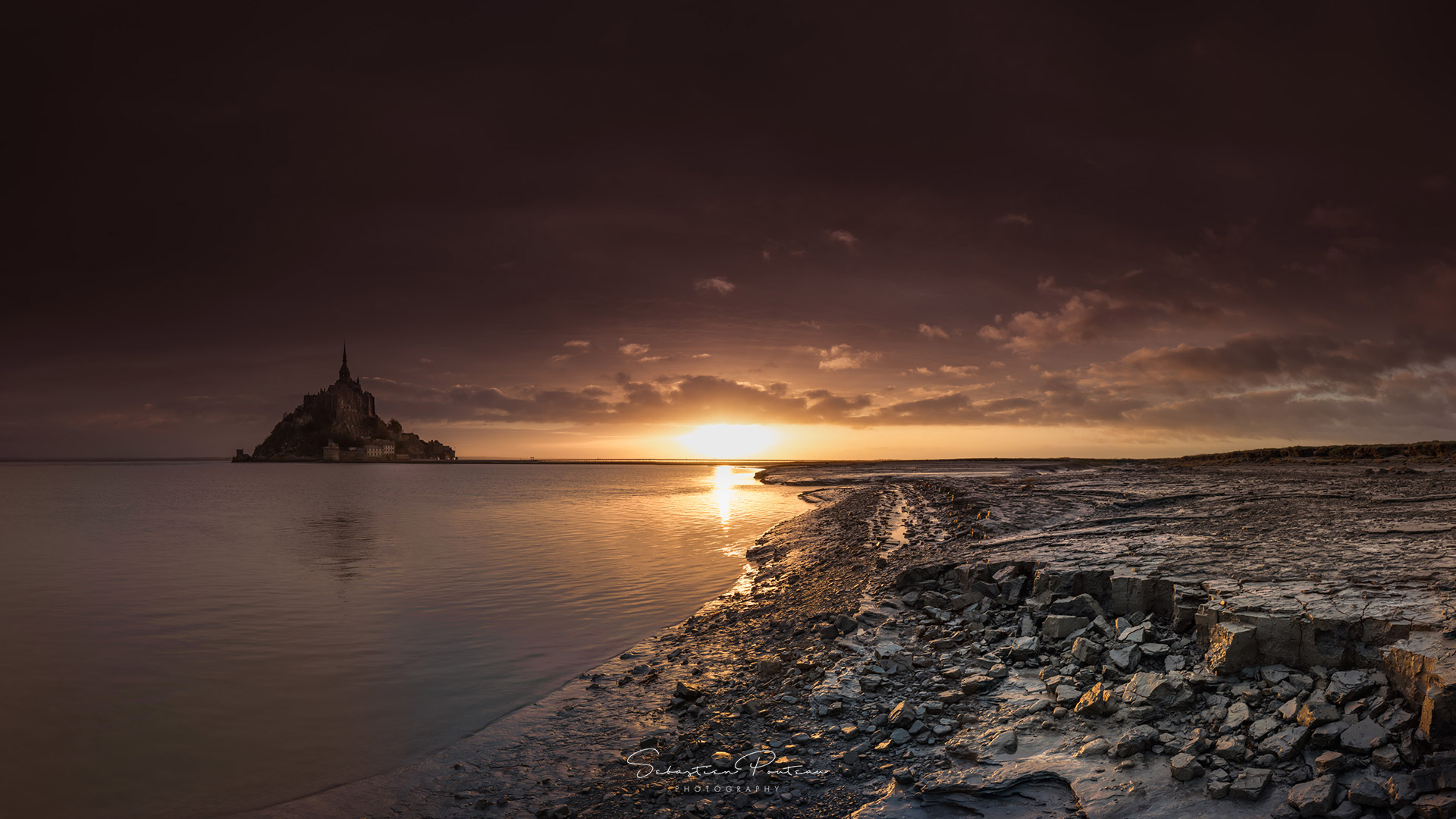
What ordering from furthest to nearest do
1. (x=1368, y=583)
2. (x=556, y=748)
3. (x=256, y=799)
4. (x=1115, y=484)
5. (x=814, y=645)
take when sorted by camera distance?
1. (x=1115, y=484)
2. (x=814, y=645)
3. (x=1368, y=583)
4. (x=556, y=748)
5. (x=256, y=799)

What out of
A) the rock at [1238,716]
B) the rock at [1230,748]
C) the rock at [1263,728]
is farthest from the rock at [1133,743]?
the rock at [1263,728]

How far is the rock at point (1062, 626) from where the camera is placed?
9359 mm

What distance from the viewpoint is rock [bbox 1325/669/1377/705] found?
6.38m

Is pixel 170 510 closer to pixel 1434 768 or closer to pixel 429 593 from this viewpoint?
pixel 429 593

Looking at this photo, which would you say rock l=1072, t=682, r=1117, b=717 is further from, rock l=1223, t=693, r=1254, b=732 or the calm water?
the calm water

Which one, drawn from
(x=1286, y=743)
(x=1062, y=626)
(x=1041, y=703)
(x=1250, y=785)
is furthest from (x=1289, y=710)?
(x=1062, y=626)

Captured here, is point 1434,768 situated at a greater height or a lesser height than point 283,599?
greater

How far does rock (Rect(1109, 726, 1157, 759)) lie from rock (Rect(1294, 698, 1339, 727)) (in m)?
1.31

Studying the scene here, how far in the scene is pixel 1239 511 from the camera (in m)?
18.0

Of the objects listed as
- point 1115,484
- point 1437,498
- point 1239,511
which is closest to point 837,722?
point 1239,511

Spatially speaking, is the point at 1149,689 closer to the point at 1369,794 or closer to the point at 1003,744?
the point at 1003,744

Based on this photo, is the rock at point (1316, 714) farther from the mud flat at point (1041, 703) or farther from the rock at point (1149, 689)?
the rock at point (1149, 689)

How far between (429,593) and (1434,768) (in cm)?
1988

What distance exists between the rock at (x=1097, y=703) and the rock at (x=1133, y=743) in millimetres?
593
